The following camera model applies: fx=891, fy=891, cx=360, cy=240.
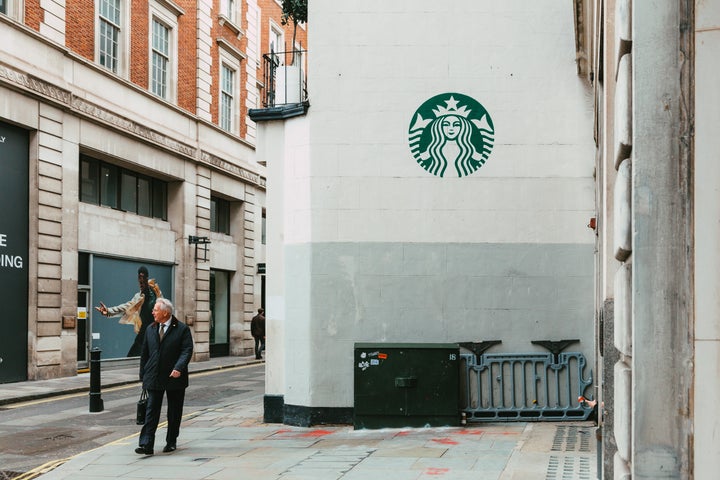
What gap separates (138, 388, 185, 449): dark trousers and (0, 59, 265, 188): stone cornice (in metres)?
11.5

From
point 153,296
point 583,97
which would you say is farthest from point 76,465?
point 153,296

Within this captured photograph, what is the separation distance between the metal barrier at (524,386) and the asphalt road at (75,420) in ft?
13.4

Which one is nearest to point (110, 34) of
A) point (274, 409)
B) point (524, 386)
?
point (274, 409)

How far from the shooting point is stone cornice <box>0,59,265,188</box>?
19.5 meters

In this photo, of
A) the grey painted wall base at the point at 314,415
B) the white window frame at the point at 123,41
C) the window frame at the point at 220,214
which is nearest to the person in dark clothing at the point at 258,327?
the window frame at the point at 220,214

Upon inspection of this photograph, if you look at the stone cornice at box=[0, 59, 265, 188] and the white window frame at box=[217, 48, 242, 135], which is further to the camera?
the white window frame at box=[217, 48, 242, 135]

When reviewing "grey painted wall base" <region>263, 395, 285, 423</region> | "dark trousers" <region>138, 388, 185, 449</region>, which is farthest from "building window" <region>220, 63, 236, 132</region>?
"dark trousers" <region>138, 388, 185, 449</region>

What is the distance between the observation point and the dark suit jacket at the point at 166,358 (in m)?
9.96

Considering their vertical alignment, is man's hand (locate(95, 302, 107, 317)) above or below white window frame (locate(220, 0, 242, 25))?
below

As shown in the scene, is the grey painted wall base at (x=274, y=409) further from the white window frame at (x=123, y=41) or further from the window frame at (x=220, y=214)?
the window frame at (x=220, y=214)

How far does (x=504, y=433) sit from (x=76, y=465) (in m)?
4.94

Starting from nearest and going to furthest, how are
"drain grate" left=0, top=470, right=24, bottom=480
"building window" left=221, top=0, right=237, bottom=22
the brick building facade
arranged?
"drain grate" left=0, top=470, right=24, bottom=480 → the brick building facade → "building window" left=221, top=0, right=237, bottom=22

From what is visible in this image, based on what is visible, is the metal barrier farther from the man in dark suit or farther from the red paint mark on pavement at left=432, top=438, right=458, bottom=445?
the man in dark suit

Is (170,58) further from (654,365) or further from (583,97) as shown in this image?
(654,365)
